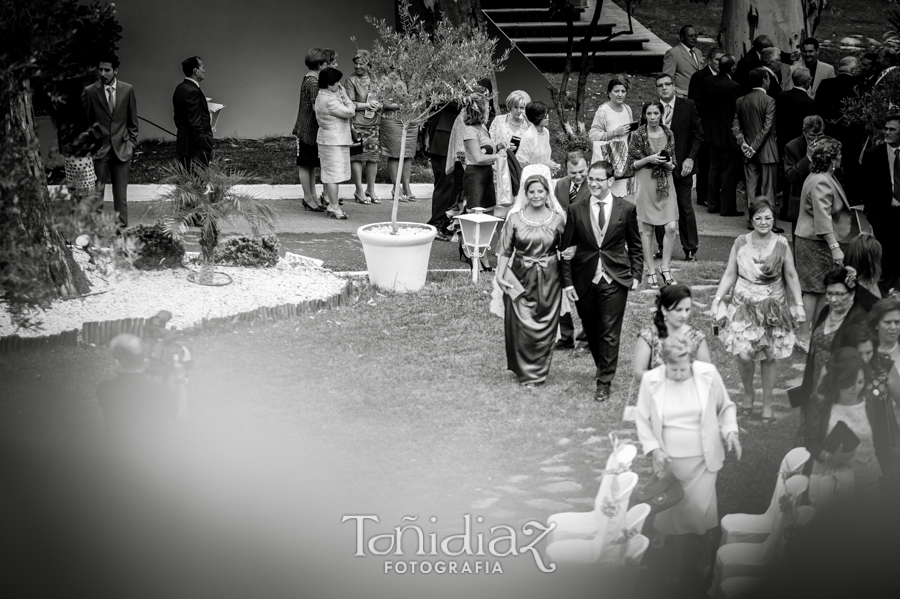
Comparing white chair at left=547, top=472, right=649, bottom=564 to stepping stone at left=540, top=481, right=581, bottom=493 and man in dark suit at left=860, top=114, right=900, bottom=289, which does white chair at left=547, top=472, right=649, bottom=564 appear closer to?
stepping stone at left=540, top=481, right=581, bottom=493

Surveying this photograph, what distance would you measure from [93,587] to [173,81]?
1250cm

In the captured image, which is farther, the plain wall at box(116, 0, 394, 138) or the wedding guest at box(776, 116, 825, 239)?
the plain wall at box(116, 0, 394, 138)

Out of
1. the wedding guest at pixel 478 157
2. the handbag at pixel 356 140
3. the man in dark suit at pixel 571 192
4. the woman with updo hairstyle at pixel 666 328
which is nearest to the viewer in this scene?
the woman with updo hairstyle at pixel 666 328

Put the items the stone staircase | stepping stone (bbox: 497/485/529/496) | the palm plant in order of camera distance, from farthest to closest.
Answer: the stone staircase, the palm plant, stepping stone (bbox: 497/485/529/496)

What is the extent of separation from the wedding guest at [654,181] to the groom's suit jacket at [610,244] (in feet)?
9.43

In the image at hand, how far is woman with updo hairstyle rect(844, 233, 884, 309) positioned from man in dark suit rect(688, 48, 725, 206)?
7216 mm

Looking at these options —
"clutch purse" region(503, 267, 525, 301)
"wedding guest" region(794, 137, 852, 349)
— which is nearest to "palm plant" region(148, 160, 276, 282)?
"clutch purse" region(503, 267, 525, 301)

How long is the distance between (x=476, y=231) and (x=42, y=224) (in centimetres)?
401

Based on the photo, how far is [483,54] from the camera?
413 inches

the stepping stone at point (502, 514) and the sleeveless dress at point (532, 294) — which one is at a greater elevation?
the sleeveless dress at point (532, 294)

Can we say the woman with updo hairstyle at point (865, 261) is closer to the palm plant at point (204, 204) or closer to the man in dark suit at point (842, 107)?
the man in dark suit at point (842, 107)

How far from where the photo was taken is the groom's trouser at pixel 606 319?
7711 millimetres

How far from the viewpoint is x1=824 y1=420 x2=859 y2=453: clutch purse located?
565cm

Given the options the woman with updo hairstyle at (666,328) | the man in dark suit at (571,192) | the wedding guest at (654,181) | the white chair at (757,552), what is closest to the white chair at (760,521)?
the white chair at (757,552)
